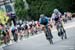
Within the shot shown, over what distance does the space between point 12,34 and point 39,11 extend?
27393 mm

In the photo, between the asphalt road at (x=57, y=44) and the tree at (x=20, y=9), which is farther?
the tree at (x=20, y=9)

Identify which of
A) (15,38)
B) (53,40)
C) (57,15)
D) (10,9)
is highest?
(57,15)

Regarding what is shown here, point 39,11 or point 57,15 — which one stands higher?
point 57,15

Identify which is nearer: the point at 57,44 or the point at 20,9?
the point at 57,44

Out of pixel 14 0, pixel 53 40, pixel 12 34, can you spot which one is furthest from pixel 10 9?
pixel 53 40

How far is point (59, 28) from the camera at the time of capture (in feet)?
62.0

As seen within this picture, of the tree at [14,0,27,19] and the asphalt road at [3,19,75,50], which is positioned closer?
the asphalt road at [3,19,75,50]

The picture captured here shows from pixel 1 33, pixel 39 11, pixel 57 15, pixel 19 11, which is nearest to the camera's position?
pixel 57 15

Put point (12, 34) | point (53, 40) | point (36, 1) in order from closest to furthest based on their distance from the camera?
point (53, 40) → point (12, 34) → point (36, 1)

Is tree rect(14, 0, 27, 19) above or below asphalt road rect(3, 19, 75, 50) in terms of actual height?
below

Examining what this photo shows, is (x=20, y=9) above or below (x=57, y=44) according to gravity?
below

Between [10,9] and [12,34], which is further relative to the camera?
[10,9]

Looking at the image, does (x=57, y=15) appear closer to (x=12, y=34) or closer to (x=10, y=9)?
(x=12, y=34)

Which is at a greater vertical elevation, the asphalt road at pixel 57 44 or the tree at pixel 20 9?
the asphalt road at pixel 57 44
